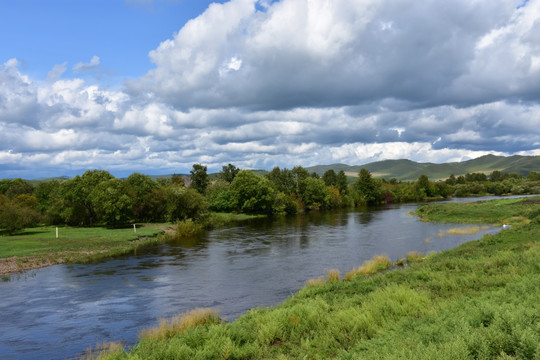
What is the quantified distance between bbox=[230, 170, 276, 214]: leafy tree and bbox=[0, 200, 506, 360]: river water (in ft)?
175

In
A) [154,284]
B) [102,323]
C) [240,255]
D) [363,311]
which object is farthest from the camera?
[240,255]

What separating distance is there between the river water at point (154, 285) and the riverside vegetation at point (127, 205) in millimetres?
5925

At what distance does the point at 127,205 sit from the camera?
66688 millimetres

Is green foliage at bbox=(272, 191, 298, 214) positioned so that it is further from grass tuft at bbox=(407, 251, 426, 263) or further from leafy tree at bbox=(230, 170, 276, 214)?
grass tuft at bbox=(407, 251, 426, 263)

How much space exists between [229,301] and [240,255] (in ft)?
56.2

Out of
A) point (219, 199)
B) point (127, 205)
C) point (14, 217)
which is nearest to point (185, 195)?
point (127, 205)

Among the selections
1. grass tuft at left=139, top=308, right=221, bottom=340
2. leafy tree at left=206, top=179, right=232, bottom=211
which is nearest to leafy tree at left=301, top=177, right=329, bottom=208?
leafy tree at left=206, top=179, right=232, bottom=211

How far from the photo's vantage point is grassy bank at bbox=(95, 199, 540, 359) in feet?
28.2

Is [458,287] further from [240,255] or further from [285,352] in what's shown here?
[240,255]

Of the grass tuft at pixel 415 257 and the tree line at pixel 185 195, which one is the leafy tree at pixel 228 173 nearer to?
the tree line at pixel 185 195

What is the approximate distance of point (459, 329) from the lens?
31.4ft

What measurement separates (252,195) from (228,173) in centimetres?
4289

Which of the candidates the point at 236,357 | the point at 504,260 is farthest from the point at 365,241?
the point at 236,357

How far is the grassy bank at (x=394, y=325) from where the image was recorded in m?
8.59
